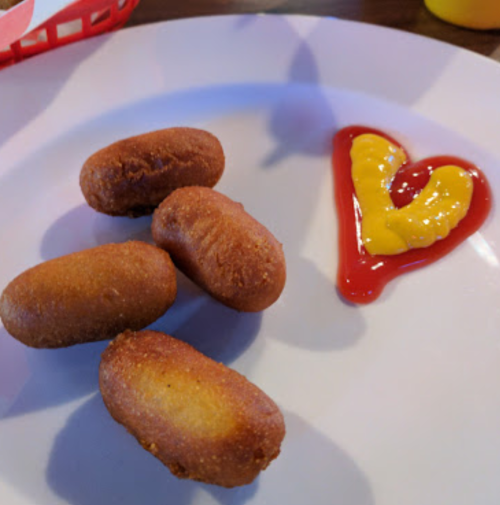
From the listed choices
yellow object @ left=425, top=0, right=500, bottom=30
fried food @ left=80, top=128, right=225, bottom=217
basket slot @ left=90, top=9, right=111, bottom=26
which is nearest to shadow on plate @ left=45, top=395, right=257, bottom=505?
fried food @ left=80, top=128, right=225, bottom=217

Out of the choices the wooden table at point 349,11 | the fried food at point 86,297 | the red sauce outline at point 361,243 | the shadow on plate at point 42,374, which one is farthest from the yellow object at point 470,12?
the shadow on plate at point 42,374

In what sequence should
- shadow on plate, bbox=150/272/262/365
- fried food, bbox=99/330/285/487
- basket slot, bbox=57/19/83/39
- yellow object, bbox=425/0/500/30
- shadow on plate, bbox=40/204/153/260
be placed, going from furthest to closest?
1. yellow object, bbox=425/0/500/30
2. basket slot, bbox=57/19/83/39
3. shadow on plate, bbox=40/204/153/260
4. shadow on plate, bbox=150/272/262/365
5. fried food, bbox=99/330/285/487

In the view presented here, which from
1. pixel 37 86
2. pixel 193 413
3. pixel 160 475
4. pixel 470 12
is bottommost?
pixel 160 475

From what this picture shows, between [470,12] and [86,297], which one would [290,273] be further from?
[470,12]

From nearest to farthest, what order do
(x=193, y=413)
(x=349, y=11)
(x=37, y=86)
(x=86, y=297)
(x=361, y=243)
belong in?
(x=193, y=413) < (x=86, y=297) < (x=361, y=243) < (x=37, y=86) < (x=349, y=11)

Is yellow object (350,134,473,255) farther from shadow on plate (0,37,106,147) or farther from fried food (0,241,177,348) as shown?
shadow on plate (0,37,106,147)

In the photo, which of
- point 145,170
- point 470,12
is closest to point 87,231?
point 145,170

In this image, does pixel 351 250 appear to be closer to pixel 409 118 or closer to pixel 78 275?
pixel 409 118
